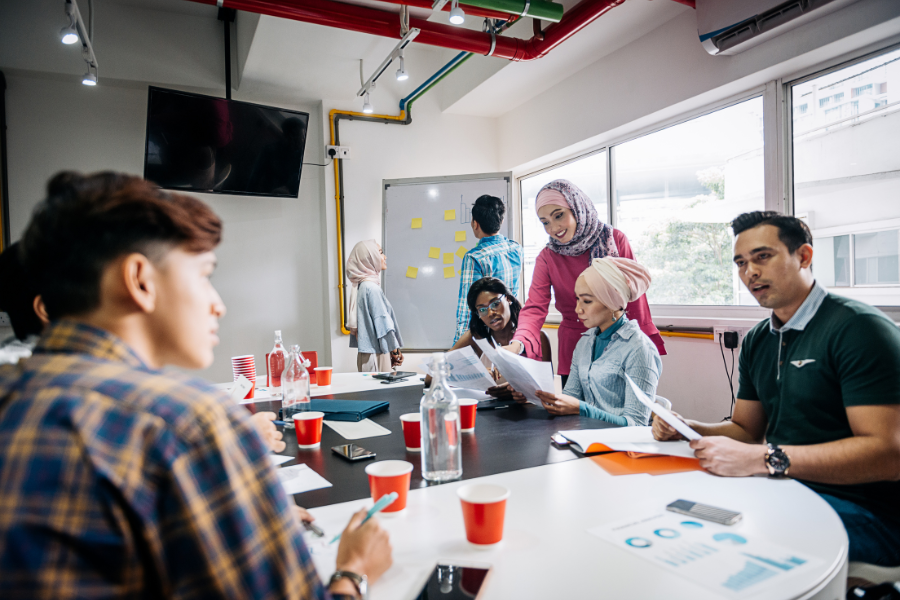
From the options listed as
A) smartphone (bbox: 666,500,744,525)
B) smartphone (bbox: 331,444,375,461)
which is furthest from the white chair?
smartphone (bbox: 331,444,375,461)

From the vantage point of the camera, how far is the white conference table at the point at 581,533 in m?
0.70

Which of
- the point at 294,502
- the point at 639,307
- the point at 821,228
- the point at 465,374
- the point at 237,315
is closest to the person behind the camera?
the point at 294,502

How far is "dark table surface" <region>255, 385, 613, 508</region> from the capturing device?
1101 mm

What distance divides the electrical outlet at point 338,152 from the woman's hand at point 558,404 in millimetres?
3294

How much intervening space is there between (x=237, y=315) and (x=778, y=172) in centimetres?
383

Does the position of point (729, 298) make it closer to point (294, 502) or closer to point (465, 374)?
point (465, 374)

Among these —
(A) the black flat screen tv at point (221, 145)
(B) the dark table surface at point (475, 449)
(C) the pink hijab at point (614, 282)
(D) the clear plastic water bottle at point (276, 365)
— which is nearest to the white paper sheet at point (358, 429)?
(B) the dark table surface at point (475, 449)

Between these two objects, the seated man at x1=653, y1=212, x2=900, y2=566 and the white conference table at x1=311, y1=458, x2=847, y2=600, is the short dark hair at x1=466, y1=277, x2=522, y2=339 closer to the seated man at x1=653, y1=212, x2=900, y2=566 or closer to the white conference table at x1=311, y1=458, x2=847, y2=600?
the seated man at x1=653, y1=212, x2=900, y2=566

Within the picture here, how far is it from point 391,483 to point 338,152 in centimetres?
383

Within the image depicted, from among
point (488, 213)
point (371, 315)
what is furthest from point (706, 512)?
point (371, 315)

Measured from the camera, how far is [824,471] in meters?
1.08

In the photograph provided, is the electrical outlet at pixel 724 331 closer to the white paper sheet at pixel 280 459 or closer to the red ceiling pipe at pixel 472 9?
the red ceiling pipe at pixel 472 9

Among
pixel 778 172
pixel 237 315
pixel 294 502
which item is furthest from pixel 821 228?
pixel 237 315

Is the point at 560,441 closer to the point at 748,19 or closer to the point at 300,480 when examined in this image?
the point at 300,480
